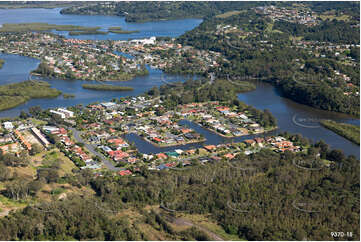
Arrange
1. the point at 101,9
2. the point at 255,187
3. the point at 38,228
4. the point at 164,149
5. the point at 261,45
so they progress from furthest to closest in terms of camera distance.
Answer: the point at 101,9, the point at 261,45, the point at 164,149, the point at 255,187, the point at 38,228

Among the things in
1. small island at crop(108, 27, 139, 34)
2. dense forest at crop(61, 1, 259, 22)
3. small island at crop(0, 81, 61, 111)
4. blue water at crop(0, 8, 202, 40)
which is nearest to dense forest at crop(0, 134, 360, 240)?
small island at crop(0, 81, 61, 111)

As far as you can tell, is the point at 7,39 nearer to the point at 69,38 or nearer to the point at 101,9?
the point at 69,38

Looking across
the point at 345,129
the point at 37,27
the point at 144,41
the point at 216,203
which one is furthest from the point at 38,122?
the point at 37,27

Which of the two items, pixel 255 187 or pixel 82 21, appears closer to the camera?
pixel 255 187

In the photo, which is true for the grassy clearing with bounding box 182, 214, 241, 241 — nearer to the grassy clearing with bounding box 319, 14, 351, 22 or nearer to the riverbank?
the riverbank

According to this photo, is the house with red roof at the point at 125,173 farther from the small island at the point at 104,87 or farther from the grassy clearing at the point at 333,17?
the grassy clearing at the point at 333,17

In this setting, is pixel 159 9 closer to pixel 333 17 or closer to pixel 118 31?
pixel 118 31

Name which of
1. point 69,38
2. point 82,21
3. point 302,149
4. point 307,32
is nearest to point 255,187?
point 302,149
